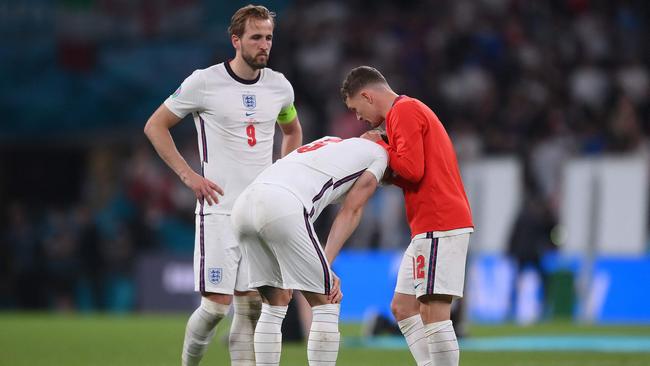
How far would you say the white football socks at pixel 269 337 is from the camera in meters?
7.22

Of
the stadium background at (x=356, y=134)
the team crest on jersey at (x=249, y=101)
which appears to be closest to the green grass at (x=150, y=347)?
the stadium background at (x=356, y=134)

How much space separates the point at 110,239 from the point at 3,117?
2.96 metres

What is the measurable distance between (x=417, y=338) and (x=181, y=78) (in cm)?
1415

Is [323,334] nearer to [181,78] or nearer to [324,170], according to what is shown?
[324,170]

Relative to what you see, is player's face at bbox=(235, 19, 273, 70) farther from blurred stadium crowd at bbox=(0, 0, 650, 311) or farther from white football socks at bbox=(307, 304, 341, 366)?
blurred stadium crowd at bbox=(0, 0, 650, 311)

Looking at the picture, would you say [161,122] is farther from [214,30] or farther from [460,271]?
[214,30]

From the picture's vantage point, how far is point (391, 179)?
7.63 m

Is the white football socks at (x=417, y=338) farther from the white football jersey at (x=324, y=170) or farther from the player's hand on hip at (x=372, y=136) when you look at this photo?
the player's hand on hip at (x=372, y=136)

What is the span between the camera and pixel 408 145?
24.2ft

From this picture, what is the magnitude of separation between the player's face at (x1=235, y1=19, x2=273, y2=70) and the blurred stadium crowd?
11.5 m

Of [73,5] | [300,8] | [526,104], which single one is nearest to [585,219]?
[526,104]

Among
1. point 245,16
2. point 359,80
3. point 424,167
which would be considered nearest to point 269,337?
point 424,167

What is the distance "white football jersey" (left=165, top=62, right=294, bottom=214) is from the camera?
26.5ft

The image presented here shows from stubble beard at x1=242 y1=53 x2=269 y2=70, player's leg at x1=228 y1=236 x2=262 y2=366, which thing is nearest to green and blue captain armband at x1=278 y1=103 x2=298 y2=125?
stubble beard at x1=242 y1=53 x2=269 y2=70
